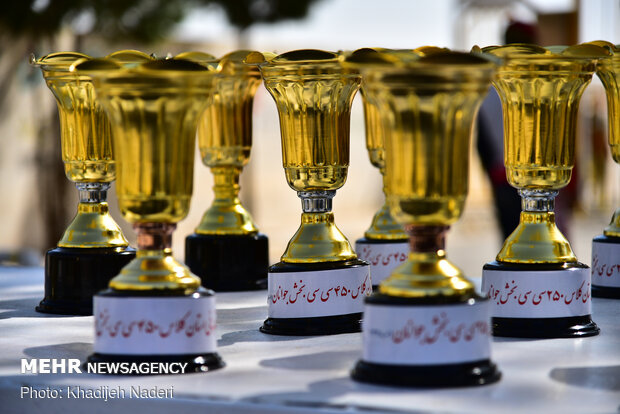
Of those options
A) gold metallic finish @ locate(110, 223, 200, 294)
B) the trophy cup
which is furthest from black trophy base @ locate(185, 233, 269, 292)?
gold metallic finish @ locate(110, 223, 200, 294)

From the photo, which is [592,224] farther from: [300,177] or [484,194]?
[300,177]

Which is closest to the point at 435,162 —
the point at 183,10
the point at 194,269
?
the point at 194,269

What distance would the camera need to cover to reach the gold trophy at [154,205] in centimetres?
91

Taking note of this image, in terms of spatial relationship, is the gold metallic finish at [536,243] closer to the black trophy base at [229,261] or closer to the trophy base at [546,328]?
the trophy base at [546,328]

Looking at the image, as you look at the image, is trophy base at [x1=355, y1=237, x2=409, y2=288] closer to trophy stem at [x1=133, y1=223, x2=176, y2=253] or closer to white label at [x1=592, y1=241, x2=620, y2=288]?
white label at [x1=592, y1=241, x2=620, y2=288]

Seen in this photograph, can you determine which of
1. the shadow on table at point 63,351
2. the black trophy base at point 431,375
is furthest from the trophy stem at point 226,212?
the black trophy base at point 431,375

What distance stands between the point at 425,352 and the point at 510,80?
16.0 inches

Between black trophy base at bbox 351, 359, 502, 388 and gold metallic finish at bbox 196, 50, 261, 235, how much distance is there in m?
0.77

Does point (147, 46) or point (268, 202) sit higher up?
point (147, 46)

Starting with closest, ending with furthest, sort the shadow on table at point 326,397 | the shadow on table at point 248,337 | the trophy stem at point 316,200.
Result: 1. the shadow on table at point 326,397
2. the shadow on table at point 248,337
3. the trophy stem at point 316,200

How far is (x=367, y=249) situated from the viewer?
5.20ft

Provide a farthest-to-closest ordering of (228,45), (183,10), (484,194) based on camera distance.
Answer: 1. (484,194)
2. (228,45)
3. (183,10)

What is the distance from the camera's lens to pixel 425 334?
88 cm

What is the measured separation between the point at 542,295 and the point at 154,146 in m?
0.50
